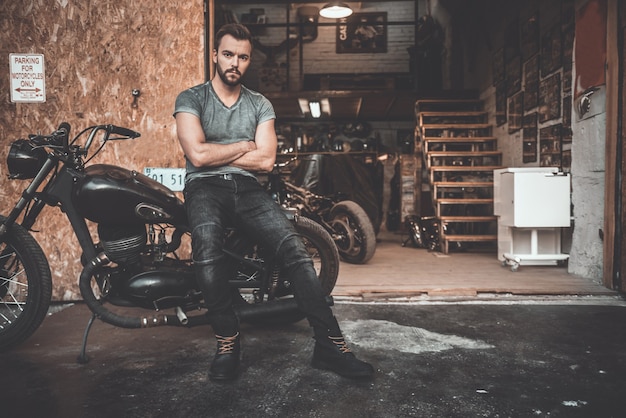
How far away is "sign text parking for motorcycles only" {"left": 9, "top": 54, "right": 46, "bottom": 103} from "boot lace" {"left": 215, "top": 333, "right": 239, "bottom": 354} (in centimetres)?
234

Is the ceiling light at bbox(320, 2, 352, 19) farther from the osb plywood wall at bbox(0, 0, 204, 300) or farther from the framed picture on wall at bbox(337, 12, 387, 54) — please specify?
the osb plywood wall at bbox(0, 0, 204, 300)

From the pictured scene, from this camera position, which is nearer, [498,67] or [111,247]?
[111,247]

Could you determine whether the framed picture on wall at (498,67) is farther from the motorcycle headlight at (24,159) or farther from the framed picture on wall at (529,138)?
the motorcycle headlight at (24,159)

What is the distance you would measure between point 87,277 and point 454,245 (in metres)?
5.23

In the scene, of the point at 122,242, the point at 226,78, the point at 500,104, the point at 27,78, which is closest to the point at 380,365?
the point at 122,242

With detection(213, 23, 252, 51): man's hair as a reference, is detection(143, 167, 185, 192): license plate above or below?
below

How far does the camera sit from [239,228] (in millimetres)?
2383

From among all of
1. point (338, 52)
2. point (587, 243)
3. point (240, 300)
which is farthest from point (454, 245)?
point (338, 52)

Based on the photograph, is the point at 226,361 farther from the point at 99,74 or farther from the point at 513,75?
the point at 513,75

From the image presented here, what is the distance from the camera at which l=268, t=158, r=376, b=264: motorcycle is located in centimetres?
516

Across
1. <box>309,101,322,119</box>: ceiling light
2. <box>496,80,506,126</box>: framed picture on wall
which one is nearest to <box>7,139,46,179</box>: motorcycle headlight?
<box>496,80,506,126</box>: framed picture on wall

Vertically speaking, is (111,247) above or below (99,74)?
below

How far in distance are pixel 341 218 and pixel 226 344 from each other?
3507 millimetres

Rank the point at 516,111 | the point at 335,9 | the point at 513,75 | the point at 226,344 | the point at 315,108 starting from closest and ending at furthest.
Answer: the point at 226,344 → the point at 516,111 → the point at 513,75 → the point at 335,9 → the point at 315,108
